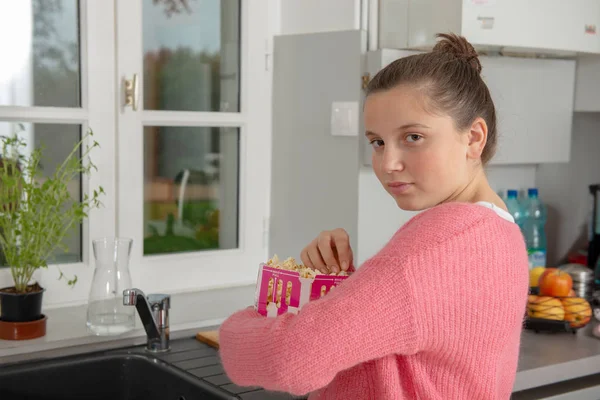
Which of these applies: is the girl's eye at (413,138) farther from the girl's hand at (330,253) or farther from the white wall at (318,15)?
the white wall at (318,15)

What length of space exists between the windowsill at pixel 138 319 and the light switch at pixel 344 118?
1.70 ft

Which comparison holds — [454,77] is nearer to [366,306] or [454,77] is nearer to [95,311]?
[366,306]

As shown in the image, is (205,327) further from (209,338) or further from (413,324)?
(413,324)

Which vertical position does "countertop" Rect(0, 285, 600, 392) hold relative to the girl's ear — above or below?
below

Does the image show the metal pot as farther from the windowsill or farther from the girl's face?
the girl's face

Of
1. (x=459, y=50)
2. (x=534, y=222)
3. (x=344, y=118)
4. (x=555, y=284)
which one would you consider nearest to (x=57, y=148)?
(x=344, y=118)

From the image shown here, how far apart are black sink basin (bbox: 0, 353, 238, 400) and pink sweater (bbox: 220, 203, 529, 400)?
0.61m

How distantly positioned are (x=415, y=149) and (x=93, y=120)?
1.25m

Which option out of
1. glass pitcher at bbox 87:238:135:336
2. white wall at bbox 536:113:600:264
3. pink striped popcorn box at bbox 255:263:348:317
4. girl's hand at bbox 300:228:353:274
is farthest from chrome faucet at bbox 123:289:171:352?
white wall at bbox 536:113:600:264

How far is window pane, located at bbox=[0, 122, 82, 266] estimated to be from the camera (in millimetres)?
2010

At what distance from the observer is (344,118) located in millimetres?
2184

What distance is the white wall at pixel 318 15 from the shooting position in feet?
7.15

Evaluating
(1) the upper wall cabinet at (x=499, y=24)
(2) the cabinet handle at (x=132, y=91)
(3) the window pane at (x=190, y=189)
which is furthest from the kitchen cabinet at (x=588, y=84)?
(2) the cabinet handle at (x=132, y=91)

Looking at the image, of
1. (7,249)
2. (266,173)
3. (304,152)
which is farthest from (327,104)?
(7,249)
